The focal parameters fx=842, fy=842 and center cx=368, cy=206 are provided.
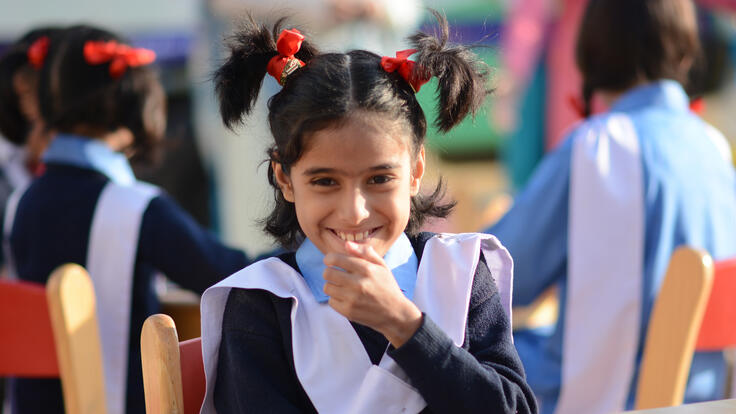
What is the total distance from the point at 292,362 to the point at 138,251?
859mm

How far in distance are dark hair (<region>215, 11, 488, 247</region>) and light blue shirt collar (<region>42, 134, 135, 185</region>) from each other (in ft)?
2.81

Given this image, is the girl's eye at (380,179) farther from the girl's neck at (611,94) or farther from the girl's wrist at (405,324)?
the girl's neck at (611,94)

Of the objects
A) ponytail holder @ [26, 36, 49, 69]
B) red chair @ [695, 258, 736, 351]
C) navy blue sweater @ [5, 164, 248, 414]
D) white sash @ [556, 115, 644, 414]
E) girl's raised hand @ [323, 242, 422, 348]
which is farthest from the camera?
ponytail holder @ [26, 36, 49, 69]

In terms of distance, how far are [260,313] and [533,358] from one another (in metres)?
0.98

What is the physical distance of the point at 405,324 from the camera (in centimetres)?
98

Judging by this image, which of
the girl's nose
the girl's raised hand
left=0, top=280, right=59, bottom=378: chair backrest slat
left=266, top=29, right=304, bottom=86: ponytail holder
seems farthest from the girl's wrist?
left=0, top=280, right=59, bottom=378: chair backrest slat

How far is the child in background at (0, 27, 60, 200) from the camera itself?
87.9 inches

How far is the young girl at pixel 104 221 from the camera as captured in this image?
1845mm

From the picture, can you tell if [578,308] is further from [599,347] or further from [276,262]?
[276,262]

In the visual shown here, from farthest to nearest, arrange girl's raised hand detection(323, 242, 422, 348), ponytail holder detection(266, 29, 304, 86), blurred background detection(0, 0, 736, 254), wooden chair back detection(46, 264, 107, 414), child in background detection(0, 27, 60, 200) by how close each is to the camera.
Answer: blurred background detection(0, 0, 736, 254) < child in background detection(0, 27, 60, 200) < wooden chair back detection(46, 264, 107, 414) < ponytail holder detection(266, 29, 304, 86) < girl's raised hand detection(323, 242, 422, 348)

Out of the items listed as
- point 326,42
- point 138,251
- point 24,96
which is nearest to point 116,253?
point 138,251

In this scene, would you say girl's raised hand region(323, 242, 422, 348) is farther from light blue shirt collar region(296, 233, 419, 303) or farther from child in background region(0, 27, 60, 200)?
child in background region(0, 27, 60, 200)

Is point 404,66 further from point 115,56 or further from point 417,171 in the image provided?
point 115,56

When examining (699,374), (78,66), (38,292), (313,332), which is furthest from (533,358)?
(78,66)
